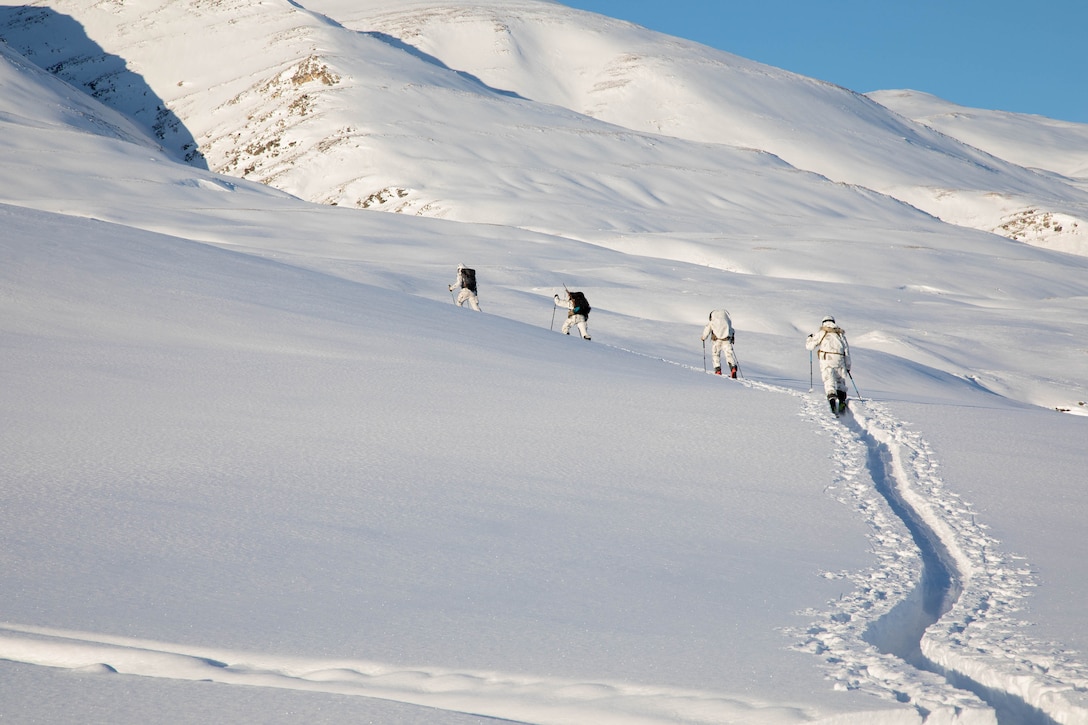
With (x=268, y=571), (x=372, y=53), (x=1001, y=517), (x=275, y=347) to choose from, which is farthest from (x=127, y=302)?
(x=372, y=53)

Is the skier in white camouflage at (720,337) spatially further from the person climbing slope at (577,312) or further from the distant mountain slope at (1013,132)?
the distant mountain slope at (1013,132)

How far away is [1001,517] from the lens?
684cm

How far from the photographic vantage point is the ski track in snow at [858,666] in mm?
3488

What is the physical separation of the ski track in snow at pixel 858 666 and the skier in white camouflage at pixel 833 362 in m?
5.17

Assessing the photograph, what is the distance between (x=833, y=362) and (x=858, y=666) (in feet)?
26.5

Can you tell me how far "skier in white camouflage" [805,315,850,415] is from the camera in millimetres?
11203

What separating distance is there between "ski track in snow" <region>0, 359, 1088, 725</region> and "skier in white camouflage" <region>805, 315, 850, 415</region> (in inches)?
203

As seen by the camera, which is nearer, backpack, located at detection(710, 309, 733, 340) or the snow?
the snow

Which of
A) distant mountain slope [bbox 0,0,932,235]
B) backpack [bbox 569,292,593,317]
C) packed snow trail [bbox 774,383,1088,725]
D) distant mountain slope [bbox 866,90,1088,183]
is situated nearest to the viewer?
packed snow trail [bbox 774,383,1088,725]

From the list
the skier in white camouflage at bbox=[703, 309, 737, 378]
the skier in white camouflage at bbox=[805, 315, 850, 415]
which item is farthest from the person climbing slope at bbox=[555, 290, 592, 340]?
the skier in white camouflage at bbox=[805, 315, 850, 415]

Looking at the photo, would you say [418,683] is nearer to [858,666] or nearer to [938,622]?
[858,666]

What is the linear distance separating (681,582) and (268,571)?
2117 millimetres

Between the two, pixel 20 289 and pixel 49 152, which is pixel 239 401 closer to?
pixel 20 289

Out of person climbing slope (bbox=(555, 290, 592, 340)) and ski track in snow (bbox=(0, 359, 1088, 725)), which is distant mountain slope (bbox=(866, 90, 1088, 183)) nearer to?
person climbing slope (bbox=(555, 290, 592, 340))
